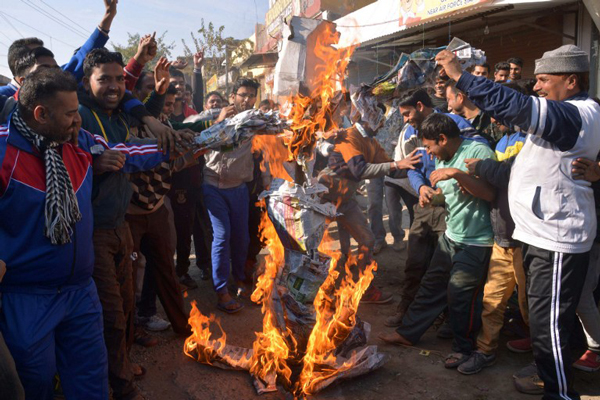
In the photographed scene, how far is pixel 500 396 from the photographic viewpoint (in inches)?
126

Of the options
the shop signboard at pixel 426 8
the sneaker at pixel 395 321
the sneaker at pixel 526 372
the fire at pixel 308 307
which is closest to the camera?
the fire at pixel 308 307

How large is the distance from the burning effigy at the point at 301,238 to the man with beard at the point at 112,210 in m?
0.65

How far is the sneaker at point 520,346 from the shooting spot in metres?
3.76

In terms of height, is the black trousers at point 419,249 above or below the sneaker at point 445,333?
above

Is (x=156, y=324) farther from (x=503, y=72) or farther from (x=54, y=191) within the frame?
(x=503, y=72)

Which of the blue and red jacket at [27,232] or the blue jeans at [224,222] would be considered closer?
the blue and red jacket at [27,232]

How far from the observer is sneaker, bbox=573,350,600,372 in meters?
3.38

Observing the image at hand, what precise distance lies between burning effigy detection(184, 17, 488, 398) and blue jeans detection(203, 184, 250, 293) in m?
1.13

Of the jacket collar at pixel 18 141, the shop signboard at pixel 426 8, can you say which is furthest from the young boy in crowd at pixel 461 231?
the shop signboard at pixel 426 8

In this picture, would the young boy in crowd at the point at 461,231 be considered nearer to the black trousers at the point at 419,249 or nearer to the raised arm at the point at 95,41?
the black trousers at the point at 419,249

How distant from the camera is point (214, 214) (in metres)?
4.77

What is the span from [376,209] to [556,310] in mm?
4050

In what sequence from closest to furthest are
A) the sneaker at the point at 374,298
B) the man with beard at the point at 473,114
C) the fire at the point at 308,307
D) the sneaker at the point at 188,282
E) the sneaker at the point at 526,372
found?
Result: 1. the fire at the point at 308,307
2. the sneaker at the point at 526,372
3. the man with beard at the point at 473,114
4. the sneaker at the point at 374,298
5. the sneaker at the point at 188,282

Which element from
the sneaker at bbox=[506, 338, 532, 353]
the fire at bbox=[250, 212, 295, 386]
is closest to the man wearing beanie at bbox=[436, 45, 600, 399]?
the sneaker at bbox=[506, 338, 532, 353]
